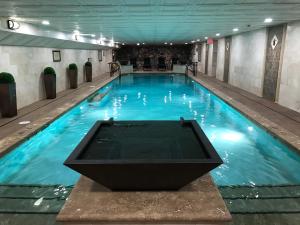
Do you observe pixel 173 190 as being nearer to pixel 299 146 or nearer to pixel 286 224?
pixel 286 224

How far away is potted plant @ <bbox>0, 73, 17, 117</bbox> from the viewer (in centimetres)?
754

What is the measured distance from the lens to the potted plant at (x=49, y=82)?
1115 cm

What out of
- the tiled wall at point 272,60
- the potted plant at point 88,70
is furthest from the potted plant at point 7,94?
the potted plant at point 88,70

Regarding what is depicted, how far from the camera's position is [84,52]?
18.6 meters

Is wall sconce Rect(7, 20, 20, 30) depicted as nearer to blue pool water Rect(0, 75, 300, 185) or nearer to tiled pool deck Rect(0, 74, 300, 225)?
tiled pool deck Rect(0, 74, 300, 225)

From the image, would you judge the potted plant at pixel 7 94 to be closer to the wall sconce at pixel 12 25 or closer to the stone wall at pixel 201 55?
the wall sconce at pixel 12 25

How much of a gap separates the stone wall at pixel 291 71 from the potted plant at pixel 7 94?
8.64 m

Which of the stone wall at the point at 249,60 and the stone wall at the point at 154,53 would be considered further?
the stone wall at the point at 154,53

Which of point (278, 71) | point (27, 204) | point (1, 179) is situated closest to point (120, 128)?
point (27, 204)

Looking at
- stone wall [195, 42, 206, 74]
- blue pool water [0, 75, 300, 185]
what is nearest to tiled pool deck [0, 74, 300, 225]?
blue pool water [0, 75, 300, 185]

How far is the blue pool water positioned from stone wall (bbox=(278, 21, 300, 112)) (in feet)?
5.75

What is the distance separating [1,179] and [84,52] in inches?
580

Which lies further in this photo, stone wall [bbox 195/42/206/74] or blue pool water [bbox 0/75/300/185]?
stone wall [bbox 195/42/206/74]

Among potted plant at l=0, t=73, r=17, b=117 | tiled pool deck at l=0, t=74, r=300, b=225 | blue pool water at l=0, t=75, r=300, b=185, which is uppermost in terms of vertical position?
potted plant at l=0, t=73, r=17, b=117
